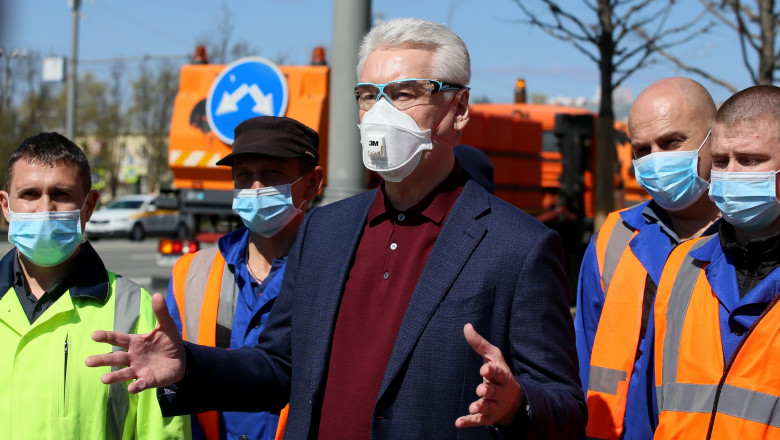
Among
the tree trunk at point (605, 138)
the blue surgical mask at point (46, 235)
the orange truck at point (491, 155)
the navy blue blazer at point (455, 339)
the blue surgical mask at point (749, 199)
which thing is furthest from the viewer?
the tree trunk at point (605, 138)

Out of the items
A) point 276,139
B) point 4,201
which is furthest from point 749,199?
point 4,201

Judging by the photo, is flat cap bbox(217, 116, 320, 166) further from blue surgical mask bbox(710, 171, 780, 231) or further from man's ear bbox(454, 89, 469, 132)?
blue surgical mask bbox(710, 171, 780, 231)

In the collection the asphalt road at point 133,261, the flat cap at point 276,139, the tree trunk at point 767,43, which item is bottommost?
the asphalt road at point 133,261

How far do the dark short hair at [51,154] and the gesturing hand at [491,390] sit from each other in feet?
5.90

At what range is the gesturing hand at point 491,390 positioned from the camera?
193cm

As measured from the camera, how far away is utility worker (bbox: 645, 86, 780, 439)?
253 cm

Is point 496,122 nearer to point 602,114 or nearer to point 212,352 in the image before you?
point 602,114

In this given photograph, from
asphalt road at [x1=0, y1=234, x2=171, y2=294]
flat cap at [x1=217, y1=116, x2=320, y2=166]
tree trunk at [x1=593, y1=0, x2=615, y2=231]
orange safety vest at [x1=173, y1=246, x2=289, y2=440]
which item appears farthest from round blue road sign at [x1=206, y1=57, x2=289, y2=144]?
asphalt road at [x1=0, y1=234, x2=171, y2=294]

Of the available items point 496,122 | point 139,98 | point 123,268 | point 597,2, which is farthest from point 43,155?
point 139,98

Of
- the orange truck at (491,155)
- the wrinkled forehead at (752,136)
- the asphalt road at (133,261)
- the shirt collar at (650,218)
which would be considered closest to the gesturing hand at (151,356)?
the wrinkled forehead at (752,136)

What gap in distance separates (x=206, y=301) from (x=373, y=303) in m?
1.26

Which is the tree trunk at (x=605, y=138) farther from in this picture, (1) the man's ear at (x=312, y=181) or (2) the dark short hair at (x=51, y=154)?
(2) the dark short hair at (x=51, y=154)

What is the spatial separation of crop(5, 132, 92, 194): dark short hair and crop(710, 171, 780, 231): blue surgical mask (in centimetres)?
220

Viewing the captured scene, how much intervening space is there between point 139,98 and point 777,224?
42.6 m
